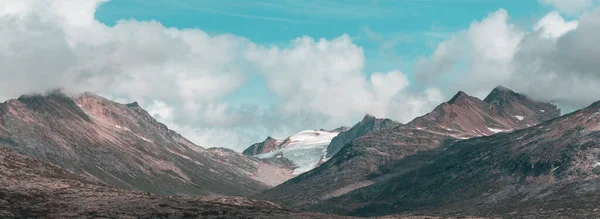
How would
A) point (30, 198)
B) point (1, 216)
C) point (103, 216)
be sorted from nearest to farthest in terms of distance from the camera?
point (1, 216)
point (103, 216)
point (30, 198)

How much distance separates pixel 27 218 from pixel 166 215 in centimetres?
3467

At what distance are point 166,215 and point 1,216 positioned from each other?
41078mm

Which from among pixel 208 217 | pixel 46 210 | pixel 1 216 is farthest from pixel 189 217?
pixel 1 216

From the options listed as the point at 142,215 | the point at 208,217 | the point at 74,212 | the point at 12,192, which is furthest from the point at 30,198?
the point at 208,217

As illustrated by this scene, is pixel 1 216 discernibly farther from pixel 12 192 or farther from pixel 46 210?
pixel 12 192

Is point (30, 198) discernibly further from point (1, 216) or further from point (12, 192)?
point (1, 216)

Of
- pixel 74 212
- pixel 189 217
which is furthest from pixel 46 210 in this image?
pixel 189 217

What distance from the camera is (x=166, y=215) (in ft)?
640

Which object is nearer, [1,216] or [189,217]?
[1,216]

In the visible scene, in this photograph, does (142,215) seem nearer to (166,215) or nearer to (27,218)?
(166,215)

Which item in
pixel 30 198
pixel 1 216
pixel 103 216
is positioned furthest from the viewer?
pixel 30 198

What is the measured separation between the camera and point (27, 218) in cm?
17388

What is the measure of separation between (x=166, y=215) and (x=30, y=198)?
35.5 meters

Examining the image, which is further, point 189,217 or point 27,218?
point 189,217
